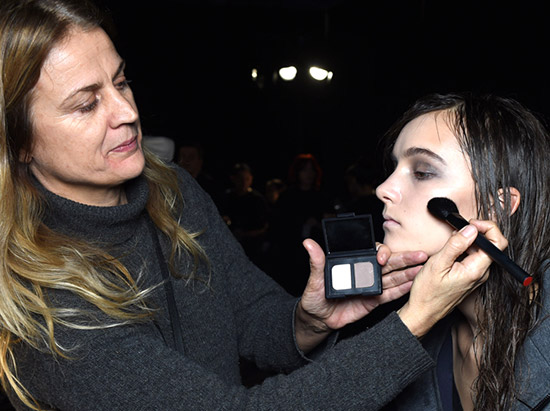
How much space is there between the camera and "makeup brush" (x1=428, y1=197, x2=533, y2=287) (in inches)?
36.9

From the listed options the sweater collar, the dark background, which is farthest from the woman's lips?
the dark background

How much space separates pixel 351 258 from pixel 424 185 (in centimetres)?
22

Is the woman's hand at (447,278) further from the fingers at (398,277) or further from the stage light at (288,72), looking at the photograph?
the stage light at (288,72)

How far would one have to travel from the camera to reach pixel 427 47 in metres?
4.60

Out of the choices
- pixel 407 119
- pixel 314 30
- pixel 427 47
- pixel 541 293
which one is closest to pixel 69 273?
pixel 407 119

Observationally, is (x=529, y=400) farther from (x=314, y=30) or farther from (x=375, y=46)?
(x=314, y=30)

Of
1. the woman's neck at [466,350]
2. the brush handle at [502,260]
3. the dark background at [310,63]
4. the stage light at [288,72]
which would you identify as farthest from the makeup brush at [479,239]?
the stage light at [288,72]

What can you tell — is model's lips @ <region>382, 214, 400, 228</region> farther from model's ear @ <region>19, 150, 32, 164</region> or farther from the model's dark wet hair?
model's ear @ <region>19, 150, 32, 164</region>

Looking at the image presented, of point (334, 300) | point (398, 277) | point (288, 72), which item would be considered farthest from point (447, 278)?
point (288, 72)

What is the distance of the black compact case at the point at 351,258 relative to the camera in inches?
49.5

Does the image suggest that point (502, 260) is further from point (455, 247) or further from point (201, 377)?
point (201, 377)

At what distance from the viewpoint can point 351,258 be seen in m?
1.28

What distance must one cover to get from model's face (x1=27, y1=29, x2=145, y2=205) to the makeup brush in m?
0.63

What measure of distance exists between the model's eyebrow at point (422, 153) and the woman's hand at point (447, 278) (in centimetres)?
26
